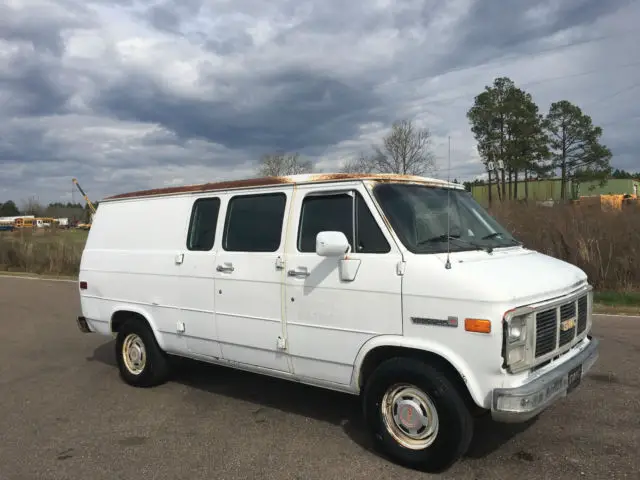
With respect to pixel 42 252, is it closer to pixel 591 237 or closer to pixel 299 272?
pixel 591 237

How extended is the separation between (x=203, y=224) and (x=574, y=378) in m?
3.64

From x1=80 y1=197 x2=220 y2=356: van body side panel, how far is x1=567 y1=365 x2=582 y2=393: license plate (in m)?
3.16

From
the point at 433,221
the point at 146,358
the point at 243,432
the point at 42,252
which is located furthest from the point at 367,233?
the point at 42,252

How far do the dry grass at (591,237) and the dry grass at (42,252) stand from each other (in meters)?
18.2

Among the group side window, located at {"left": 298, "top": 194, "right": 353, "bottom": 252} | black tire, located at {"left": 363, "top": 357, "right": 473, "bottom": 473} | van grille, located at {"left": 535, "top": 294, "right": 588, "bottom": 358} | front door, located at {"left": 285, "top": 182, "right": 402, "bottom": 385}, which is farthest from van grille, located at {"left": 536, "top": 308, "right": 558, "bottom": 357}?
side window, located at {"left": 298, "top": 194, "right": 353, "bottom": 252}

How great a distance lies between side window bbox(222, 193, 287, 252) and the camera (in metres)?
4.89

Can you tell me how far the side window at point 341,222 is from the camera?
4254 mm

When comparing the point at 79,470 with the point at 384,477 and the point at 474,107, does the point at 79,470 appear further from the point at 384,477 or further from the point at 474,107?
the point at 474,107

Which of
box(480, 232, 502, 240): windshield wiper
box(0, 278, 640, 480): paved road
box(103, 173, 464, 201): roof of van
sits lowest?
box(0, 278, 640, 480): paved road

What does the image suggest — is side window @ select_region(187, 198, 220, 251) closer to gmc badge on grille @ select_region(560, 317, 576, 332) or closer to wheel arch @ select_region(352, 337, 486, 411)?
wheel arch @ select_region(352, 337, 486, 411)

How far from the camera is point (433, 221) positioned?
446 cm

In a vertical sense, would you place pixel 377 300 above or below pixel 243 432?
above

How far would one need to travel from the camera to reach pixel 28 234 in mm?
28109

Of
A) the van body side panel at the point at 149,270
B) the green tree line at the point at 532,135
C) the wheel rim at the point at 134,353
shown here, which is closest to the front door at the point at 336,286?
the van body side panel at the point at 149,270
